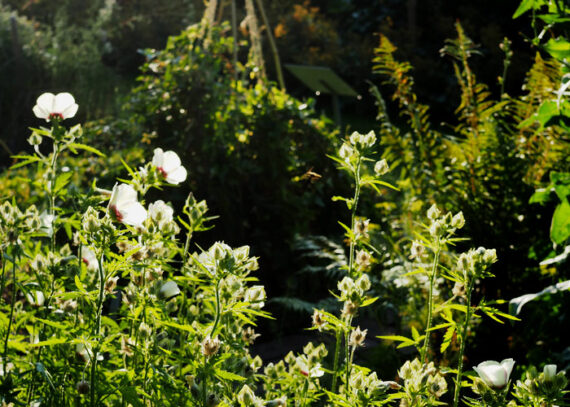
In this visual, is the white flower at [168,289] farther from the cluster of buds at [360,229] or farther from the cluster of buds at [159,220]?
the cluster of buds at [360,229]

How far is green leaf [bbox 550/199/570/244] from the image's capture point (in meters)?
1.61

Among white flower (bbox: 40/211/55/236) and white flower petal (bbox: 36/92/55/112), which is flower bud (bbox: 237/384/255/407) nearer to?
white flower (bbox: 40/211/55/236)

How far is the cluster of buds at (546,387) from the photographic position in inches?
41.0

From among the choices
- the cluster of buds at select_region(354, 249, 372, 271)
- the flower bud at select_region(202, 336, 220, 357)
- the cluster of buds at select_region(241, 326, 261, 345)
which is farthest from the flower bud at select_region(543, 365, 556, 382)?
the cluster of buds at select_region(241, 326, 261, 345)

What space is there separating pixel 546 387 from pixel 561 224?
2.24 feet

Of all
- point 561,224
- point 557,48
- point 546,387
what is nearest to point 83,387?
point 546,387

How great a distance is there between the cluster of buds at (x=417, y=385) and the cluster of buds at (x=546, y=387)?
6.0 inches

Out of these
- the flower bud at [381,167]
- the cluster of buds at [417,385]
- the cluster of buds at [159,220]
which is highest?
the flower bud at [381,167]

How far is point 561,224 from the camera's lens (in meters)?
1.62

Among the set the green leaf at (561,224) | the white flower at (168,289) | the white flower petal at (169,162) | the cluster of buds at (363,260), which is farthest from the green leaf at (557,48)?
the white flower at (168,289)

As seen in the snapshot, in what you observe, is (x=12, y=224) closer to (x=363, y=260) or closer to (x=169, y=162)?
(x=169, y=162)

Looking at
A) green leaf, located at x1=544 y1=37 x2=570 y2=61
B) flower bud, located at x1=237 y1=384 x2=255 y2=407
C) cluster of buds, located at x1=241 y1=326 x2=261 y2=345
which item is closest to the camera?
flower bud, located at x1=237 y1=384 x2=255 y2=407

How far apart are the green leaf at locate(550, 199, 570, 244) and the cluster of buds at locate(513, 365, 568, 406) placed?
626mm

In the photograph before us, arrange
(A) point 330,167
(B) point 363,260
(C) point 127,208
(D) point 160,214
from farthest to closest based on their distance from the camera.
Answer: (A) point 330,167
(B) point 363,260
(D) point 160,214
(C) point 127,208
